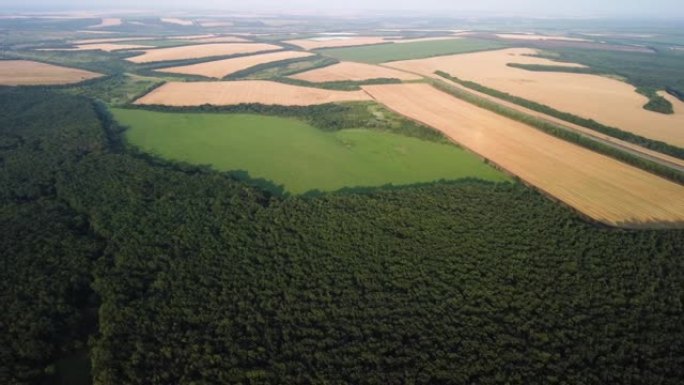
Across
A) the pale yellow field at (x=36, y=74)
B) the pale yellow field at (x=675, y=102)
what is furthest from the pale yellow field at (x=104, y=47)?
the pale yellow field at (x=675, y=102)

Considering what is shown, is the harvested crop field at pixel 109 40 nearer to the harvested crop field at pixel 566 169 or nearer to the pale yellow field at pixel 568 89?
the pale yellow field at pixel 568 89

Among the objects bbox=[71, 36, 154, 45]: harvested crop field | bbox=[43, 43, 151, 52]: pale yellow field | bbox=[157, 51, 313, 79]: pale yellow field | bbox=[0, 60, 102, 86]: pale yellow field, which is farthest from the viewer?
bbox=[71, 36, 154, 45]: harvested crop field

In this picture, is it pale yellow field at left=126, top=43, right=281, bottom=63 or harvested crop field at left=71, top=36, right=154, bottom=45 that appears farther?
harvested crop field at left=71, top=36, right=154, bottom=45

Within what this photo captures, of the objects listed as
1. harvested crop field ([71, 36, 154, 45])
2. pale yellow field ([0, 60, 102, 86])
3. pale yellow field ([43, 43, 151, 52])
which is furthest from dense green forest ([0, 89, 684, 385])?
harvested crop field ([71, 36, 154, 45])

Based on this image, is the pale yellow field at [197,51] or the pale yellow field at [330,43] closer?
the pale yellow field at [197,51]

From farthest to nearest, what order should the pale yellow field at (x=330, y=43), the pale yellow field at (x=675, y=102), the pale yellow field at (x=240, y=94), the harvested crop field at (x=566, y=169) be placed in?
the pale yellow field at (x=330, y=43) < the pale yellow field at (x=240, y=94) < the pale yellow field at (x=675, y=102) < the harvested crop field at (x=566, y=169)

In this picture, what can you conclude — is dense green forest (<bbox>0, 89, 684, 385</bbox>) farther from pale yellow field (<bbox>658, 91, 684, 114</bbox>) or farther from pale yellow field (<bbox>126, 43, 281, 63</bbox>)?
pale yellow field (<bbox>126, 43, 281, 63</bbox>)

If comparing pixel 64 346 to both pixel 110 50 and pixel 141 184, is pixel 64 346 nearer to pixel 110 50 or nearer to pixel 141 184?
pixel 141 184
